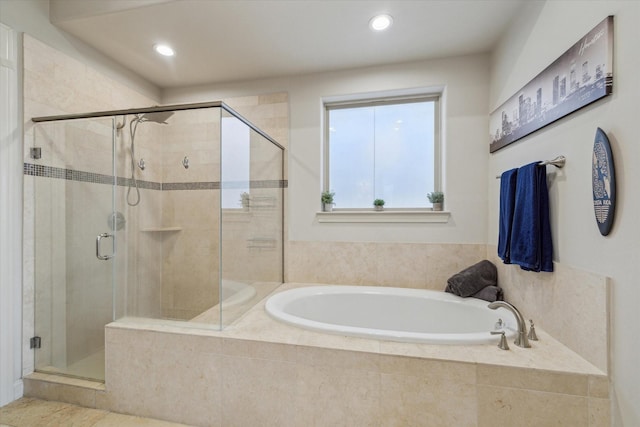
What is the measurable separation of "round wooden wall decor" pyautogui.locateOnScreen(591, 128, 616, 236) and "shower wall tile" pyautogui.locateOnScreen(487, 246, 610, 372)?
245 mm

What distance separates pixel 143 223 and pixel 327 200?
154cm

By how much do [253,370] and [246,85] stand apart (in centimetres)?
244

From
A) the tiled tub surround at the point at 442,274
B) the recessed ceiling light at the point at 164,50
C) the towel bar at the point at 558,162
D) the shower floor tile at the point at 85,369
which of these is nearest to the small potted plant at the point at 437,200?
the tiled tub surround at the point at 442,274

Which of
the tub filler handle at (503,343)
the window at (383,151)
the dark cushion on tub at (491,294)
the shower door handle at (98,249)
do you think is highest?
the window at (383,151)

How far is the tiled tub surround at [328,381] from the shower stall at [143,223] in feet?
0.68

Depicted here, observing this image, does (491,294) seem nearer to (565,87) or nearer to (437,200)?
(437,200)

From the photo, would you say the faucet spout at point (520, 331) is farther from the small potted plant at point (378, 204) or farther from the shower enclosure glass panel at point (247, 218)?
the shower enclosure glass panel at point (247, 218)

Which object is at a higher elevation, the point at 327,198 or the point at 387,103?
the point at 387,103

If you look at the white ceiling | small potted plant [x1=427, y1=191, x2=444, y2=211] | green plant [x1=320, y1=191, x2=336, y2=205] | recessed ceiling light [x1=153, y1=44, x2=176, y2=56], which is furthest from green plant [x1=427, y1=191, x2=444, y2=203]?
recessed ceiling light [x1=153, y1=44, x2=176, y2=56]

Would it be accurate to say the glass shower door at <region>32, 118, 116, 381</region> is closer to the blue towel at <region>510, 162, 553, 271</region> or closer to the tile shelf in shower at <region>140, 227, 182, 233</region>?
the tile shelf in shower at <region>140, 227, 182, 233</region>

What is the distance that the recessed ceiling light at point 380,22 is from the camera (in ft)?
6.09

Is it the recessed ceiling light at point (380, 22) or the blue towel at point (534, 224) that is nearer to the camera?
the blue towel at point (534, 224)

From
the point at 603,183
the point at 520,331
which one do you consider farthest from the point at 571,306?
the point at 603,183

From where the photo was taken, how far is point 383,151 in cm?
261
